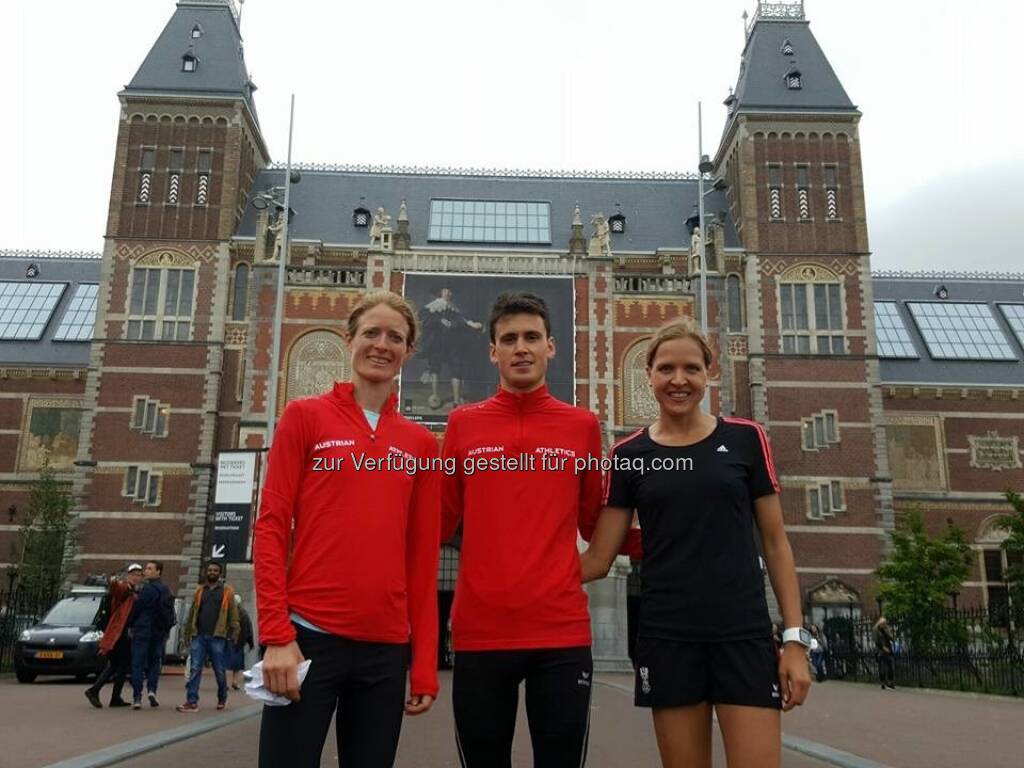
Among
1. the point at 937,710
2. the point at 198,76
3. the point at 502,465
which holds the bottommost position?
the point at 937,710

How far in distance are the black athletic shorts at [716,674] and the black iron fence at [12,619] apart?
15821mm

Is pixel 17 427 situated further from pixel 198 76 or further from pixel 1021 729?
pixel 1021 729

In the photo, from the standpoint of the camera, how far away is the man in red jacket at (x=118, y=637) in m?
10.9

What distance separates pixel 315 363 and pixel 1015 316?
3104 cm

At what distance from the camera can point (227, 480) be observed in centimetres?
1836

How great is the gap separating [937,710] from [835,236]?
22.5 metres

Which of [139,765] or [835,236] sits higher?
[835,236]

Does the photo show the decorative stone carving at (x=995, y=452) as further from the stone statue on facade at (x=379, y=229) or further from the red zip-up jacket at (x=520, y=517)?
the red zip-up jacket at (x=520, y=517)

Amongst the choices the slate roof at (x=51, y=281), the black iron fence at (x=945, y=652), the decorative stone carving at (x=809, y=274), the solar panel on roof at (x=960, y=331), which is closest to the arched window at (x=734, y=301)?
the decorative stone carving at (x=809, y=274)

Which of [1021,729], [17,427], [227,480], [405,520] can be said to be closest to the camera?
[405,520]

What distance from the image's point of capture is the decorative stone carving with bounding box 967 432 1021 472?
34.0 m

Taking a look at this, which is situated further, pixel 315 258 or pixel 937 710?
pixel 315 258

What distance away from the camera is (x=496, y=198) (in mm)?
35875

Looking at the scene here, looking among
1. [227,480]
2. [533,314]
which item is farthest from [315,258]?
[533,314]
